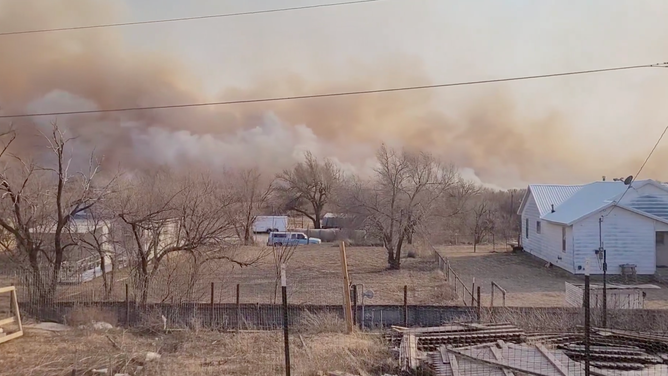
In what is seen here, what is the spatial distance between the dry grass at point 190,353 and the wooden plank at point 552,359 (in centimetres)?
205

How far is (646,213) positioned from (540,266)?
4.58 meters

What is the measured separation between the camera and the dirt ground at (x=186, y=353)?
670 cm

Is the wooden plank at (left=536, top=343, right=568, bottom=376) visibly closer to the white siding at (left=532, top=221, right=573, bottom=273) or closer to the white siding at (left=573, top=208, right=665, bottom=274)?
the white siding at (left=573, top=208, right=665, bottom=274)

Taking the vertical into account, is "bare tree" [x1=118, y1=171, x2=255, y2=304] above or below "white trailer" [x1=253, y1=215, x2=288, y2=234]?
above

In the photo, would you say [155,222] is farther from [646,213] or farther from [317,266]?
[646,213]

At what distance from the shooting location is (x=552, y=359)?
6469mm

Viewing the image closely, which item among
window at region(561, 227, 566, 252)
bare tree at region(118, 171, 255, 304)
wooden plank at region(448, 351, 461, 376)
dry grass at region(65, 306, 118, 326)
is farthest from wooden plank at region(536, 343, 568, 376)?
window at region(561, 227, 566, 252)

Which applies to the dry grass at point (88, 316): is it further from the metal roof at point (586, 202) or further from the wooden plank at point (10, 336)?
the metal roof at point (586, 202)

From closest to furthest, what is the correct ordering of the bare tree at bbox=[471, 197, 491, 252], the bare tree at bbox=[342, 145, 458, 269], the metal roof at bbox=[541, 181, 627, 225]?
the metal roof at bbox=[541, 181, 627, 225] < the bare tree at bbox=[342, 145, 458, 269] < the bare tree at bbox=[471, 197, 491, 252]

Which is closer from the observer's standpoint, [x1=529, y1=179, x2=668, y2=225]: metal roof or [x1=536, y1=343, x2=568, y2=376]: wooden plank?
[x1=536, y1=343, x2=568, y2=376]: wooden plank

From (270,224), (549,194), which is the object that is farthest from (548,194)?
(270,224)

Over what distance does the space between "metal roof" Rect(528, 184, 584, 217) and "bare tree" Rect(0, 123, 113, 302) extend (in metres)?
20.0

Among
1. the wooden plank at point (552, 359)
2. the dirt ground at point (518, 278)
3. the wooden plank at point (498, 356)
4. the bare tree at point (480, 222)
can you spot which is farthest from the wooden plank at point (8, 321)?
the bare tree at point (480, 222)

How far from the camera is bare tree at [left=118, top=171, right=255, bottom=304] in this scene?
1311 cm
